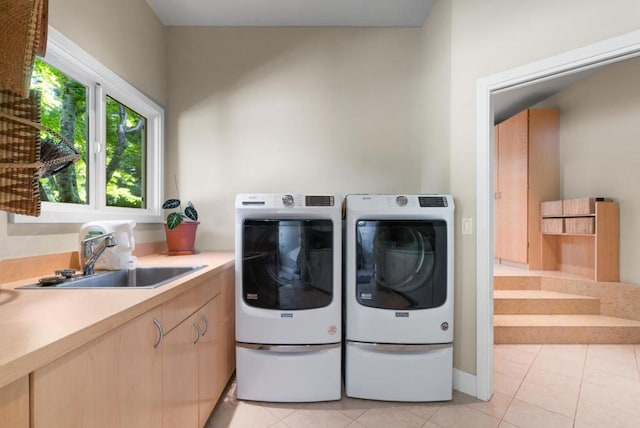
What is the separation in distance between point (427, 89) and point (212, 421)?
→ 109 inches

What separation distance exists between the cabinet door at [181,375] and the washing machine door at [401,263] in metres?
0.98

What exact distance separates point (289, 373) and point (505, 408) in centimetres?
134

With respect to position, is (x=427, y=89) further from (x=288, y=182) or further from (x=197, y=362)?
(x=197, y=362)

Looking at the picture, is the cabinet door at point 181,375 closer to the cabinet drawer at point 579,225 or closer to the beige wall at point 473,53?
the beige wall at point 473,53

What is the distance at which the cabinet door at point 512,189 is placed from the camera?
3691mm

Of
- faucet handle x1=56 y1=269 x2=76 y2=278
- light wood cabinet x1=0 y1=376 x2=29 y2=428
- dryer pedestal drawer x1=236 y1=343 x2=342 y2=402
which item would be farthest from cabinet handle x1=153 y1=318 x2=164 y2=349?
dryer pedestal drawer x1=236 y1=343 x2=342 y2=402

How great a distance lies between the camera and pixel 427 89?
238cm

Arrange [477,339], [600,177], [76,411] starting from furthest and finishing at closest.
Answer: [600,177] → [477,339] → [76,411]

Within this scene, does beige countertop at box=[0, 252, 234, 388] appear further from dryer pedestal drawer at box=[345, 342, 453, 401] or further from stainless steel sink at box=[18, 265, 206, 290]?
dryer pedestal drawer at box=[345, 342, 453, 401]

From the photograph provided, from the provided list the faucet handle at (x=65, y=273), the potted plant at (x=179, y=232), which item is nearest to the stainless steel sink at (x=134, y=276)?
the faucet handle at (x=65, y=273)

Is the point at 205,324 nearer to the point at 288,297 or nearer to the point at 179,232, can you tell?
the point at 288,297

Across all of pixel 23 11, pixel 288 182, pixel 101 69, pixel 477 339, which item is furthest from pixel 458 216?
pixel 101 69

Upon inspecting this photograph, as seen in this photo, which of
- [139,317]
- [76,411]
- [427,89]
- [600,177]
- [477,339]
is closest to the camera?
[76,411]

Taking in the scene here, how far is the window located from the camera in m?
1.47
